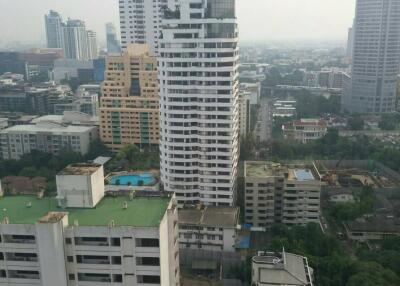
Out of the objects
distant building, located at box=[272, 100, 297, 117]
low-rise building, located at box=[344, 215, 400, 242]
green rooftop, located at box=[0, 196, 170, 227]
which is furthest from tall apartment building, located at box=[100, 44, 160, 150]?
green rooftop, located at box=[0, 196, 170, 227]

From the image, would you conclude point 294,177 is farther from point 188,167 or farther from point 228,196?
point 188,167

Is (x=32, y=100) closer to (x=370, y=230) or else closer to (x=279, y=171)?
(x=279, y=171)

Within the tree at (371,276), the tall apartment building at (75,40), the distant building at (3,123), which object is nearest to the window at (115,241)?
the tree at (371,276)

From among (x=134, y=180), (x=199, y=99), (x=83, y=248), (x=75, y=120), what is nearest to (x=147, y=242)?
(x=83, y=248)

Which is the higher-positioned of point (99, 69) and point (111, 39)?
point (111, 39)

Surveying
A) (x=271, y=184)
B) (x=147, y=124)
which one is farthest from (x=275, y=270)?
(x=147, y=124)

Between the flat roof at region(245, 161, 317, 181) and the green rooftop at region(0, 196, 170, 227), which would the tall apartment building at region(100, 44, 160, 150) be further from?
the green rooftop at region(0, 196, 170, 227)
